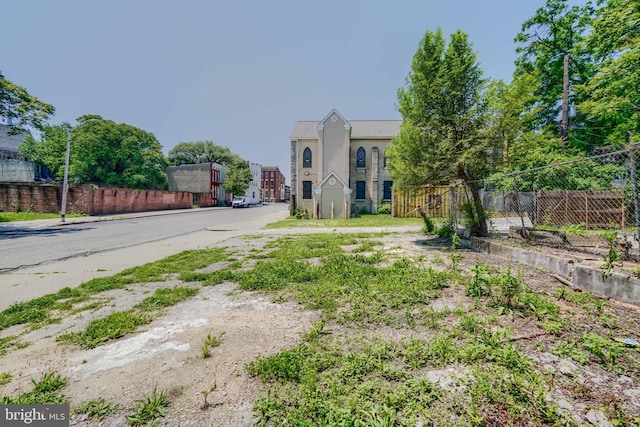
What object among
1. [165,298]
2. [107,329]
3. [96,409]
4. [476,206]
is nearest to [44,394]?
[96,409]

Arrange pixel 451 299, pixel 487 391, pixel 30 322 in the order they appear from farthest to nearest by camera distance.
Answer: pixel 451 299
pixel 30 322
pixel 487 391

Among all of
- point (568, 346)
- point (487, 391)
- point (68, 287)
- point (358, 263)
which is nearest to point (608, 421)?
point (487, 391)

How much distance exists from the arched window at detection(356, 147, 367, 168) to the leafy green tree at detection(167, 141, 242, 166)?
46.0 metres

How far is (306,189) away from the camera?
25.6m

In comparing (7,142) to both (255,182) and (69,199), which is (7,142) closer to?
(69,199)

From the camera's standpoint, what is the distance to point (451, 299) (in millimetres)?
4098

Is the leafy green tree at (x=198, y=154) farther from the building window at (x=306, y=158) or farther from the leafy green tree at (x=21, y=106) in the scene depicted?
the leafy green tree at (x=21, y=106)

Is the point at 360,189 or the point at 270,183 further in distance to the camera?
the point at 270,183

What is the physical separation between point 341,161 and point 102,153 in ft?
93.8

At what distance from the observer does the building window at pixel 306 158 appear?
25.9 metres

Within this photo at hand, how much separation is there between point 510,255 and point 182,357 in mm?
7225

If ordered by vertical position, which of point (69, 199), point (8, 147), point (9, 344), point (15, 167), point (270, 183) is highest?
point (8, 147)

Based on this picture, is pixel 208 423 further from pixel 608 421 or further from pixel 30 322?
pixel 30 322

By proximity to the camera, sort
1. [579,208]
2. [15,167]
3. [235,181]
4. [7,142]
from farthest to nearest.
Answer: [235,181], [7,142], [15,167], [579,208]
